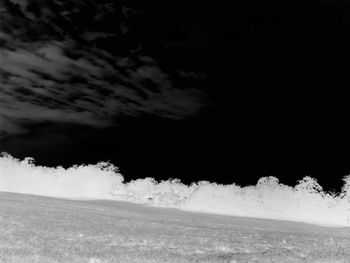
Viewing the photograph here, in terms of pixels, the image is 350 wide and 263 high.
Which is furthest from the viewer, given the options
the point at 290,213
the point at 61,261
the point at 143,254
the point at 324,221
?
the point at 290,213

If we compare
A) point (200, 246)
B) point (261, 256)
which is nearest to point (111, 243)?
point (200, 246)

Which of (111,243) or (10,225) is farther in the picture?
(10,225)

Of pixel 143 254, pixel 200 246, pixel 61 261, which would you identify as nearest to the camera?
pixel 61 261

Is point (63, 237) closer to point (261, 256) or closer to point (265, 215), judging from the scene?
point (261, 256)

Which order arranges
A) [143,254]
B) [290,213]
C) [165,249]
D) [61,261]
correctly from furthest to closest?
[290,213] < [165,249] < [143,254] < [61,261]

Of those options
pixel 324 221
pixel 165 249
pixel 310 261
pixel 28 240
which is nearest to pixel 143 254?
pixel 165 249

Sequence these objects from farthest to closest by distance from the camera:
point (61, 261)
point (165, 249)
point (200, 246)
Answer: point (200, 246), point (165, 249), point (61, 261)

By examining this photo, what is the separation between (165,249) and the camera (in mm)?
32094

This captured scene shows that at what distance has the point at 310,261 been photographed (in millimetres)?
A: 32281

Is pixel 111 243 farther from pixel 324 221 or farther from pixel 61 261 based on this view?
pixel 324 221

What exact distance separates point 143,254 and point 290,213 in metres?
176

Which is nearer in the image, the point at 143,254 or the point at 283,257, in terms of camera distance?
the point at 143,254

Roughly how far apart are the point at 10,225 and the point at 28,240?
8.95 m

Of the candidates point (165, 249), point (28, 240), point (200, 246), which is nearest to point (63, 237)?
point (28, 240)
